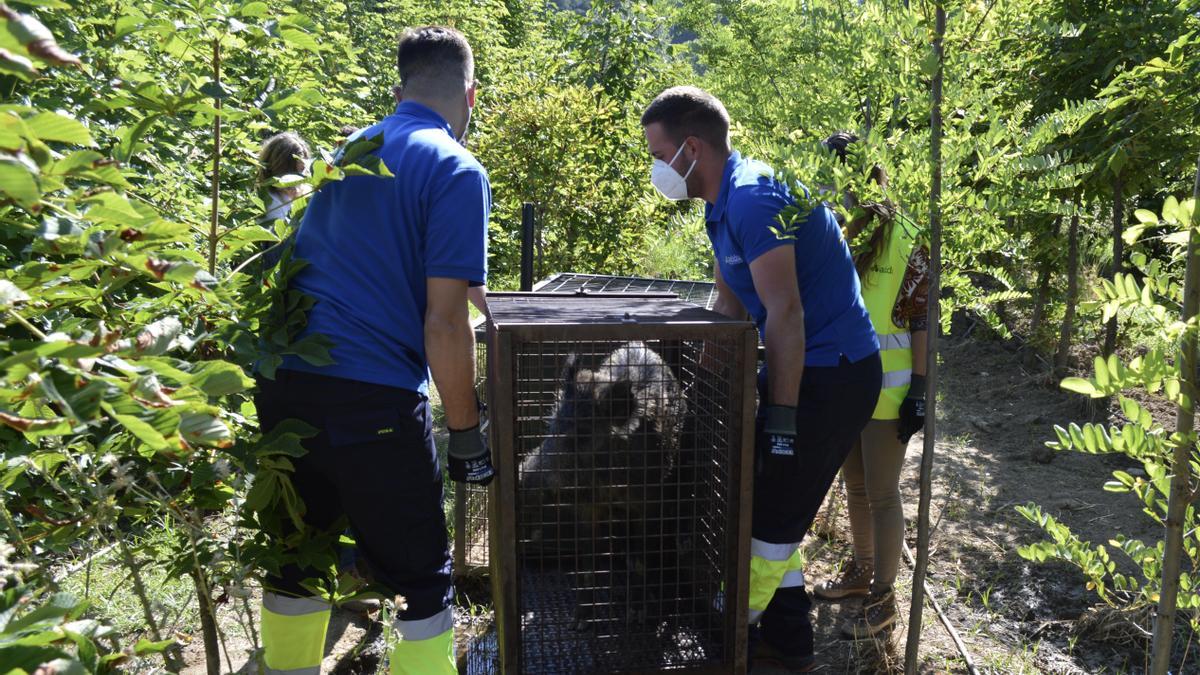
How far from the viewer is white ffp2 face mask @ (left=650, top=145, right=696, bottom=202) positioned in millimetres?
3385

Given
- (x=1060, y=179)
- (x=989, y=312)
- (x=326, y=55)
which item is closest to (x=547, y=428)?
(x=989, y=312)

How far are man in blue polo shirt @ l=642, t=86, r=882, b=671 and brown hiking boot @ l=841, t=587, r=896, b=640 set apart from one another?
363 mm

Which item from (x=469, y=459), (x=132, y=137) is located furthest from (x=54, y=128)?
(x=469, y=459)

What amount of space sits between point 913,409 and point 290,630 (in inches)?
96.0

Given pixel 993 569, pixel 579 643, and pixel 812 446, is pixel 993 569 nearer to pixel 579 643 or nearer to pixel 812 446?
pixel 812 446

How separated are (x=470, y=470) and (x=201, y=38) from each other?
1342 mm

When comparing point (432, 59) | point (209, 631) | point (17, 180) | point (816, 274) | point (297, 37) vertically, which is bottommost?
point (209, 631)

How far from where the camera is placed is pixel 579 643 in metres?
2.92

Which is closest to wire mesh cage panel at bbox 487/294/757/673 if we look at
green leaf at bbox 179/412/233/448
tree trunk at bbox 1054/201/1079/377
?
green leaf at bbox 179/412/233/448

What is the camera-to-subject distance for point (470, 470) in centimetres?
267

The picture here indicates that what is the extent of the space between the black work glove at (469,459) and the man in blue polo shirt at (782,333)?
3.18 feet

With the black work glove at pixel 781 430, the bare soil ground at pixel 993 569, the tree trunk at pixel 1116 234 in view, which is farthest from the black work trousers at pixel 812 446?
the tree trunk at pixel 1116 234

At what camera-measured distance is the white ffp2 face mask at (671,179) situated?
3.38 metres

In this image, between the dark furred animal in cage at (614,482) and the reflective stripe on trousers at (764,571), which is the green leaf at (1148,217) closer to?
the dark furred animal in cage at (614,482)
